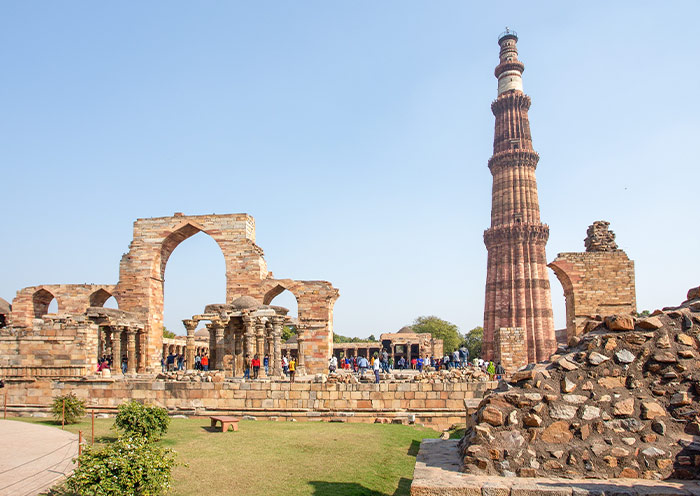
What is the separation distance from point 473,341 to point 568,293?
35.1m

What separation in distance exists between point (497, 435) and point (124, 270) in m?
22.1

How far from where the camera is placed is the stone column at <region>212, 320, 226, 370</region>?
690 inches

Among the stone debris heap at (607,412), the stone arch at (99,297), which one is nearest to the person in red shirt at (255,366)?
the stone arch at (99,297)

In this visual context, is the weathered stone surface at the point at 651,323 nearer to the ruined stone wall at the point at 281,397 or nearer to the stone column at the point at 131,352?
the ruined stone wall at the point at 281,397

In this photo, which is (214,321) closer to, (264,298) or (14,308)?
(264,298)

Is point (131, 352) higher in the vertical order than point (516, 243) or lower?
lower

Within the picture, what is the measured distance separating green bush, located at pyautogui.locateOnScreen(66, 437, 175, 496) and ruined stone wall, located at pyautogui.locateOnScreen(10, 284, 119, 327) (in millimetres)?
19858

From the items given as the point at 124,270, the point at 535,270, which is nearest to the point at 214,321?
the point at 124,270

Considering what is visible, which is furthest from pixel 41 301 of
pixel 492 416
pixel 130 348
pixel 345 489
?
pixel 492 416

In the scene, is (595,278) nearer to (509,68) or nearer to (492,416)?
(492,416)

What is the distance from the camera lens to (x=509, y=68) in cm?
3775

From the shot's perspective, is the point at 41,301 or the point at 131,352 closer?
the point at 131,352

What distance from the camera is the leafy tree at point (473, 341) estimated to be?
158 feet

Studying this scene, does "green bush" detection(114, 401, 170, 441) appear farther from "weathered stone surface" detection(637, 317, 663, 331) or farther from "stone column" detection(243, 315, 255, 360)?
"stone column" detection(243, 315, 255, 360)
